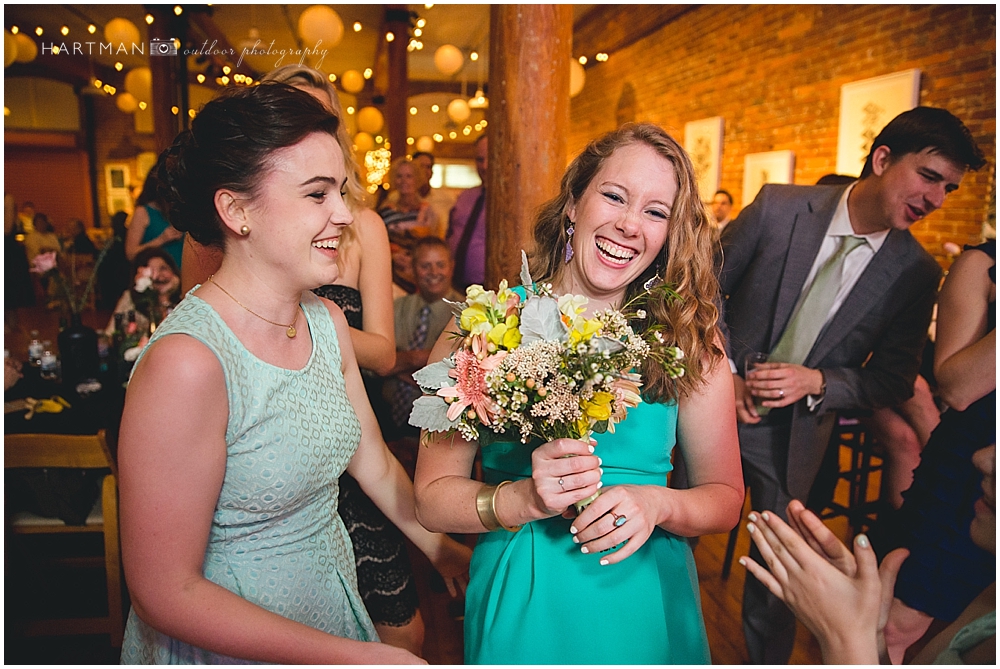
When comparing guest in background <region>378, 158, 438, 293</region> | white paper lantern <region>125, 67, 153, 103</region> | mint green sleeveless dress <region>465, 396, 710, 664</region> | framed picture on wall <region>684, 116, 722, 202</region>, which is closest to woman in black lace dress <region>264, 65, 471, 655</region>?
mint green sleeveless dress <region>465, 396, 710, 664</region>

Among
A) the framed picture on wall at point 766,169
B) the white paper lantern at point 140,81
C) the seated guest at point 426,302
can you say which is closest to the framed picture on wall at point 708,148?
the framed picture on wall at point 766,169

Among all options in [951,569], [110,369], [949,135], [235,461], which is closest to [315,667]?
[235,461]

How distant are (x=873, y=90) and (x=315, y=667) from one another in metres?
6.21

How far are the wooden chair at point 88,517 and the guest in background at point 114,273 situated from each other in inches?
183

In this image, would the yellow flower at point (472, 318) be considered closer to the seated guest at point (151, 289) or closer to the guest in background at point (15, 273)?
the seated guest at point (151, 289)

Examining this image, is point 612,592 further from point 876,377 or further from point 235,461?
point 876,377

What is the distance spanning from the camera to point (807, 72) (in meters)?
6.50

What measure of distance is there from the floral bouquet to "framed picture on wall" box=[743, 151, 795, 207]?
19.2 feet

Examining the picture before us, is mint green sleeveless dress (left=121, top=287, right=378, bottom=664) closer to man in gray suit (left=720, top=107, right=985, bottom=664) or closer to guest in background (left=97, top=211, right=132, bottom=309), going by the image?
man in gray suit (left=720, top=107, right=985, bottom=664)

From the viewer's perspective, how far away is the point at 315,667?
3.91ft

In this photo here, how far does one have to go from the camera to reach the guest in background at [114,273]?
7638mm

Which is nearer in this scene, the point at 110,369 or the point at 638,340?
the point at 638,340

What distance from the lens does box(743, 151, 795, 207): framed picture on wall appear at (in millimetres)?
6781

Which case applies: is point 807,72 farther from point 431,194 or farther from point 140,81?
point 140,81
